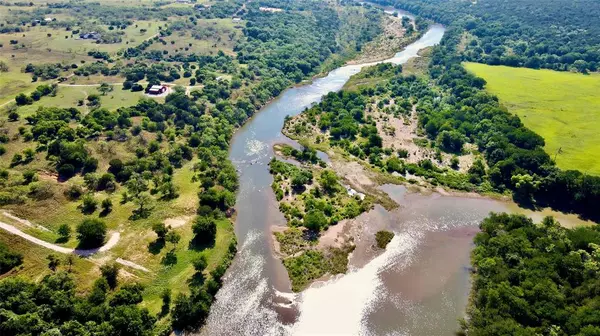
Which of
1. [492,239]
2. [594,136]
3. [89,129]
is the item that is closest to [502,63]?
[594,136]

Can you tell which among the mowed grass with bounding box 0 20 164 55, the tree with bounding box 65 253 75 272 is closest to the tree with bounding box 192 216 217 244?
the tree with bounding box 65 253 75 272

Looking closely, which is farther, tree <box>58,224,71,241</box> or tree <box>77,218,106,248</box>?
tree <box>58,224,71,241</box>

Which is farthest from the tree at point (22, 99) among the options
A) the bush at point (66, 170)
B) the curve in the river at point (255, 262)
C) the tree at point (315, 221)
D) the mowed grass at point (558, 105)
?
the mowed grass at point (558, 105)

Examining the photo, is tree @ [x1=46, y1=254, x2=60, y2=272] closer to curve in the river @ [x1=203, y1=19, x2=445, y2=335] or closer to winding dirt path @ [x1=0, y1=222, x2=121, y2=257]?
winding dirt path @ [x1=0, y1=222, x2=121, y2=257]

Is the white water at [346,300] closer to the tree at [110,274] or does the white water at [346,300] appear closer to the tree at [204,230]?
the tree at [204,230]

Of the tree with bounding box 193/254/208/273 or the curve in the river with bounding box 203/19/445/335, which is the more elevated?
the tree with bounding box 193/254/208/273

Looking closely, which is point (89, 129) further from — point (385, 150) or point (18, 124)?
point (385, 150)
